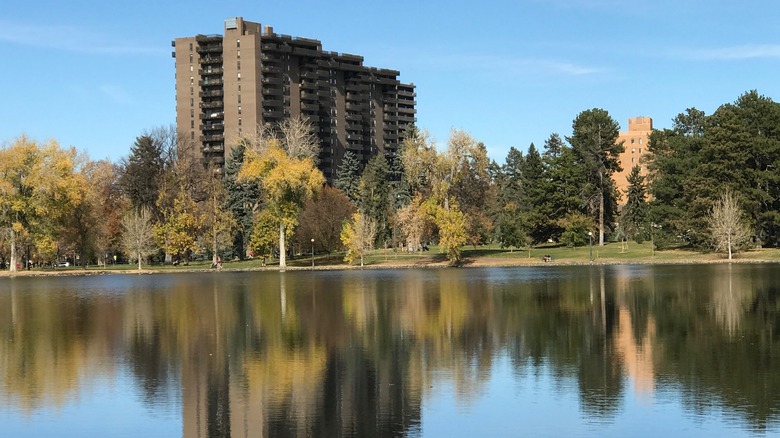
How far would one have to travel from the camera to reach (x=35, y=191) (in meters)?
103

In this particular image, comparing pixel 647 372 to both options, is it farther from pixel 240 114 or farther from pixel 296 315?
pixel 240 114

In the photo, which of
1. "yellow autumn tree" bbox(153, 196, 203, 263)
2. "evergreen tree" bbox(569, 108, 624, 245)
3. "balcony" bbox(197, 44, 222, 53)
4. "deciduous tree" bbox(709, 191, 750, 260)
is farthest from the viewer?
"balcony" bbox(197, 44, 222, 53)

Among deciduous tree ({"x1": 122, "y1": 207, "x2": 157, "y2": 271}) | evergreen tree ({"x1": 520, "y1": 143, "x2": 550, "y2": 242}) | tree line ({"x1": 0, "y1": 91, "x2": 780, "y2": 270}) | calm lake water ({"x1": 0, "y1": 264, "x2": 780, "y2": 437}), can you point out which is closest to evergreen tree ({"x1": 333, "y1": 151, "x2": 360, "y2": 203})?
tree line ({"x1": 0, "y1": 91, "x2": 780, "y2": 270})

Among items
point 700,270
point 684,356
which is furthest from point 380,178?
point 684,356

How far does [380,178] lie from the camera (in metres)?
136

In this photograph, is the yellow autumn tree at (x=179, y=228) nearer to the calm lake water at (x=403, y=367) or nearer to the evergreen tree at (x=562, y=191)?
the evergreen tree at (x=562, y=191)

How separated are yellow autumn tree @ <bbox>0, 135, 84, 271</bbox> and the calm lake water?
180 ft

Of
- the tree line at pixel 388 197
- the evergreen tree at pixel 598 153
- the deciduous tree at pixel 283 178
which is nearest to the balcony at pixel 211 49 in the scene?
the tree line at pixel 388 197

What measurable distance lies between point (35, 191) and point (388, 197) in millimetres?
49914

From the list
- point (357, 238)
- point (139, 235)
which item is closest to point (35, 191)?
point (139, 235)

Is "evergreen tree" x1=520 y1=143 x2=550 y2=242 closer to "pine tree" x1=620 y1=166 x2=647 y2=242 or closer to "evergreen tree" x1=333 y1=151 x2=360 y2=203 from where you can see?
"pine tree" x1=620 y1=166 x2=647 y2=242

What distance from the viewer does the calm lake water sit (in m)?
20.7

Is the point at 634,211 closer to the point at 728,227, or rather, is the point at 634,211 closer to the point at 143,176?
the point at 728,227

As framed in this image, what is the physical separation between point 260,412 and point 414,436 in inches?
161
